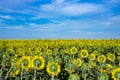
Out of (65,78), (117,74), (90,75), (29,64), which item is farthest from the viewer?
(65,78)

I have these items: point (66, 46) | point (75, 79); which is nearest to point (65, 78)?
point (75, 79)

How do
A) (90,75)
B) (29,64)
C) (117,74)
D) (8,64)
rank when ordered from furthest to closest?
(8,64) < (90,75) < (29,64) < (117,74)

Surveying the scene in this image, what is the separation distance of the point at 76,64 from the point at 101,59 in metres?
1.09

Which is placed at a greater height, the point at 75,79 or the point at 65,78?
the point at 75,79

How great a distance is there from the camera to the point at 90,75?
21.7ft

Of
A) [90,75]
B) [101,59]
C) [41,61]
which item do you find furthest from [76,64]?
[41,61]

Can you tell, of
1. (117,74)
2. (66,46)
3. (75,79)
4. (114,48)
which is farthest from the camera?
(66,46)

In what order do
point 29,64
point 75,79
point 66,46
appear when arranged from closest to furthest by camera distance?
1. point 75,79
2. point 29,64
3. point 66,46

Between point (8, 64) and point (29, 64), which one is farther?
point (8, 64)

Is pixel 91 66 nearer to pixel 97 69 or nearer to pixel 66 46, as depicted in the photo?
pixel 97 69

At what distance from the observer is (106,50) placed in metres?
15.0

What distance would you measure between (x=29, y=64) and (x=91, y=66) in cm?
226

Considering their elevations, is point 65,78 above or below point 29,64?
below

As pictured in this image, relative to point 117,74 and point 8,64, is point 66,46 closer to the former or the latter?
point 8,64
